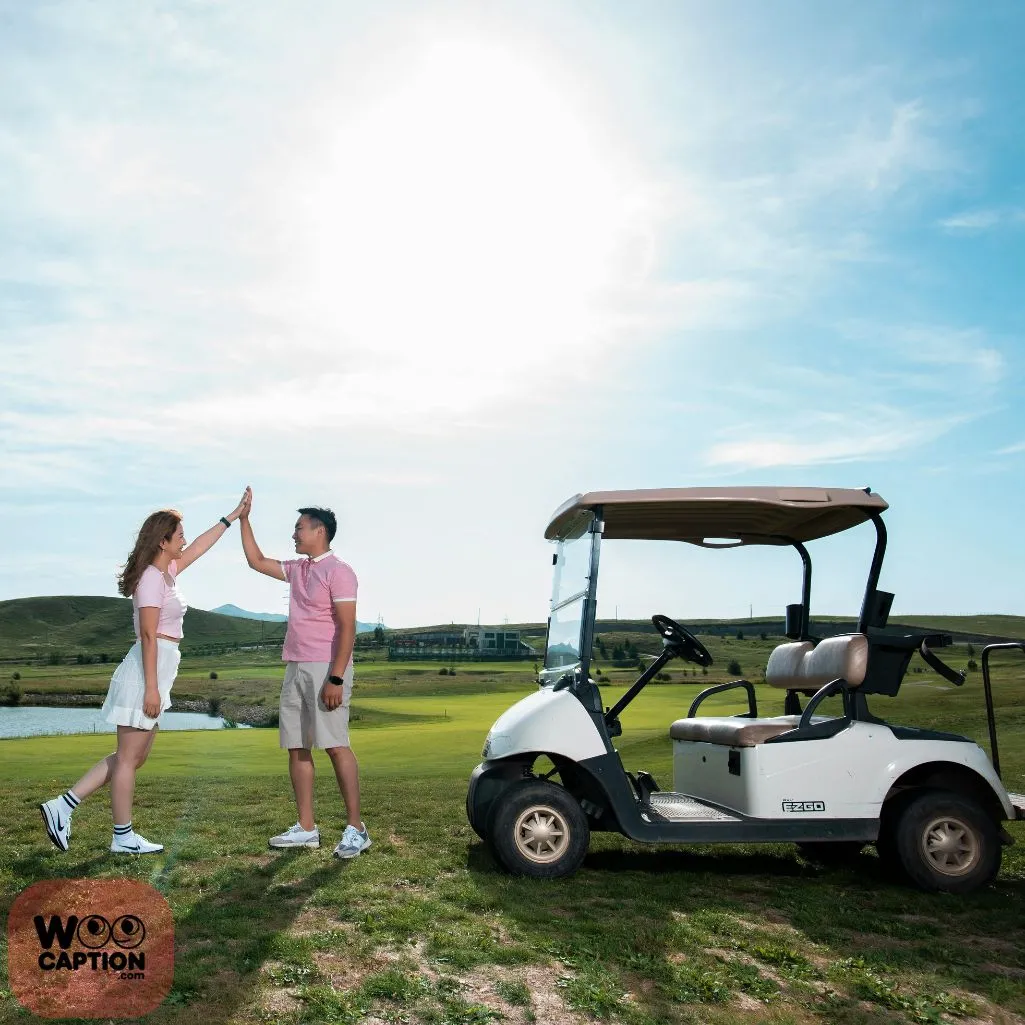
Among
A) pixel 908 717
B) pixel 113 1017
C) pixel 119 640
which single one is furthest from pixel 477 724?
pixel 119 640

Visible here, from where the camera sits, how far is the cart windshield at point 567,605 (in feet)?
22.0

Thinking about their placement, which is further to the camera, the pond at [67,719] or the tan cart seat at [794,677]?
the pond at [67,719]

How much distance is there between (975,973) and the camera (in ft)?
15.0

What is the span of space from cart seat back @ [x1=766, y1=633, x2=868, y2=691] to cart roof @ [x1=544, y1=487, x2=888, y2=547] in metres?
0.81

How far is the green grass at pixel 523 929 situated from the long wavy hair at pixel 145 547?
168 cm

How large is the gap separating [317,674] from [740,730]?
8.70ft

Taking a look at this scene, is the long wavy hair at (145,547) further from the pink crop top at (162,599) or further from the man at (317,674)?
the man at (317,674)

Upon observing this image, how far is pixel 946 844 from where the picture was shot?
625 centimetres

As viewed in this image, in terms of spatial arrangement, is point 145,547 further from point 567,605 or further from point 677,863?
point 677,863

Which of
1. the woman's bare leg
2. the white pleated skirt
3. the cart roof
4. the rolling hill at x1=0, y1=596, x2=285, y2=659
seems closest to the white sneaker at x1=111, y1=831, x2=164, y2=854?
the woman's bare leg

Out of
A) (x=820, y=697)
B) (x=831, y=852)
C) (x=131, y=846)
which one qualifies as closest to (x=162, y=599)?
(x=131, y=846)

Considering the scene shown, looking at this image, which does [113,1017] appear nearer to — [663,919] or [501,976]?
[501,976]

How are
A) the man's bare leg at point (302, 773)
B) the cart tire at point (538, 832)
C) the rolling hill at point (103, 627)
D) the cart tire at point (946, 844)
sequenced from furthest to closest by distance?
the rolling hill at point (103, 627) < the man's bare leg at point (302, 773) < the cart tire at point (946, 844) < the cart tire at point (538, 832)

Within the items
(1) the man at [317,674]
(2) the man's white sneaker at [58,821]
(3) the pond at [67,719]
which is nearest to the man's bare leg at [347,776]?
(1) the man at [317,674]
